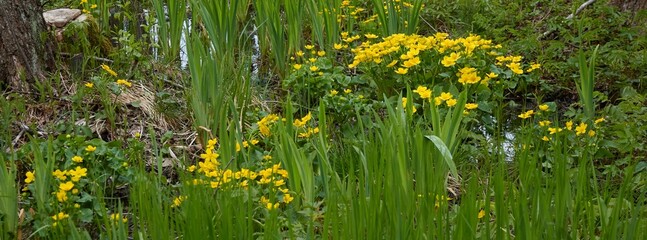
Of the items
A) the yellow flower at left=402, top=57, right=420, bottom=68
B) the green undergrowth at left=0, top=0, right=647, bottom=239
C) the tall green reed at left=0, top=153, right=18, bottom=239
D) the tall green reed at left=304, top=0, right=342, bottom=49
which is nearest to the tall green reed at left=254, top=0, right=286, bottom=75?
the green undergrowth at left=0, top=0, right=647, bottom=239

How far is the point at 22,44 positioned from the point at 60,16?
944 millimetres

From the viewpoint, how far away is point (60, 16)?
464 centimetres

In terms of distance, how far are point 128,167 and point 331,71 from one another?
1347 mm

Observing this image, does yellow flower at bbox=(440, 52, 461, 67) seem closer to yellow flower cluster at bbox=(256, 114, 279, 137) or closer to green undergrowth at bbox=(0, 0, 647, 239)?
green undergrowth at bbox=(0, 0, 647, 239)

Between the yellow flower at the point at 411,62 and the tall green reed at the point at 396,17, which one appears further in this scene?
the tall green reed at the point at 396,17

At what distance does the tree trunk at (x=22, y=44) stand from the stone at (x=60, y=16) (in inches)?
24.7

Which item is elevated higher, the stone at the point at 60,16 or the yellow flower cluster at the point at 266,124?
the stone at the point at 60,16

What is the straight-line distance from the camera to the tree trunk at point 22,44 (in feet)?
12.0

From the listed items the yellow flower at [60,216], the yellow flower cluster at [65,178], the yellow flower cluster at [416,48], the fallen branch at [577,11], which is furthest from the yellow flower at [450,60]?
the yellow flower at [60,216]

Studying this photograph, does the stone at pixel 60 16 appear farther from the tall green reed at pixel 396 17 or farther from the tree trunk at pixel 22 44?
the tall green reed at pixel 396 17

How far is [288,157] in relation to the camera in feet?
8.64

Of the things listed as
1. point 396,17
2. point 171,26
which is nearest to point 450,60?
point 396,17

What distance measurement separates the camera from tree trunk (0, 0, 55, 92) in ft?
12.0

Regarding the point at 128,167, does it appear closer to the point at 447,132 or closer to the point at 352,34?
the point at 447,132
